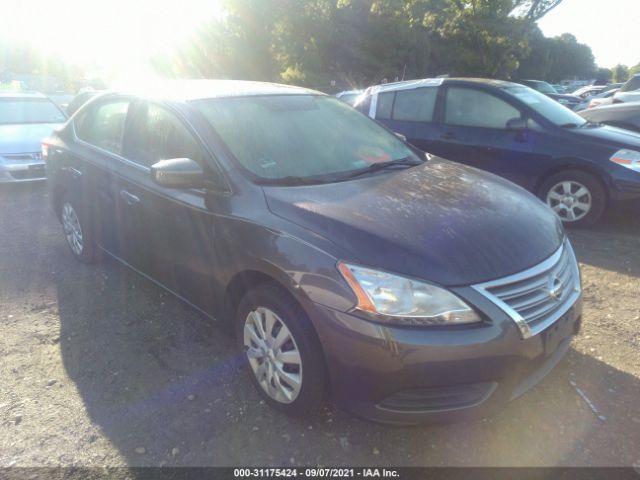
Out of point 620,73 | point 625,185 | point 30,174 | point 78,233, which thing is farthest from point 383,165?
point 620,73

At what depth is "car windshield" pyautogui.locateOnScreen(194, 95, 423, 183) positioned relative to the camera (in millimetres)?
2836

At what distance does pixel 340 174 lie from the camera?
9.59ft

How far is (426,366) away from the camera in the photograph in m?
1.99

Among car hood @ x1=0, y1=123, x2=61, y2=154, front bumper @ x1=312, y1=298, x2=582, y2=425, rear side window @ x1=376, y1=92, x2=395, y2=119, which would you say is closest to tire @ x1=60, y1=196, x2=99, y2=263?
front bumper @ x1=312, y1=298, x2=582, y2=425

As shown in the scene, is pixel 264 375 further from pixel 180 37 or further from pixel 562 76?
pixel 562 76

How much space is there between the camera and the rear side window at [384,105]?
6.63 meters

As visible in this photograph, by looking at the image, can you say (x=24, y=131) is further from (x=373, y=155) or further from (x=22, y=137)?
(x=373, y=155)

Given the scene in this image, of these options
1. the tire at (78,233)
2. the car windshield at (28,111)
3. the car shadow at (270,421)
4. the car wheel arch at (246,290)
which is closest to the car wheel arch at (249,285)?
the car wheel arch at (246,290)

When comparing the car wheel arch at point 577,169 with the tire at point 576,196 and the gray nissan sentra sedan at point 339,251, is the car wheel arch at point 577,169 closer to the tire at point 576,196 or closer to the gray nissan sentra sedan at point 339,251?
the tire at point 576,196

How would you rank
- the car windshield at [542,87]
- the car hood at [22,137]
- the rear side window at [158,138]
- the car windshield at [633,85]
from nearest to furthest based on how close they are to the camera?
the rear side window at [158,138] < the car hood at [22,137] < the car windshield at [633,85] < the car windshield at [542,87]

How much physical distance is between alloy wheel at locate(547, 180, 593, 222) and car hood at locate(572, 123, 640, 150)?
506 mm

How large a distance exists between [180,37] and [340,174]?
31.1 meters

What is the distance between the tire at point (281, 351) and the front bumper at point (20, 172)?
19.6ft

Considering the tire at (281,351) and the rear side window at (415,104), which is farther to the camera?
the rear side window at (415,104)
